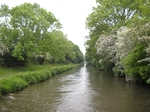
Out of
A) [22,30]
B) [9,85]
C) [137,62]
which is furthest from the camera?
[22,30]

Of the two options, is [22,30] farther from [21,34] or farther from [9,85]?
[9,85]

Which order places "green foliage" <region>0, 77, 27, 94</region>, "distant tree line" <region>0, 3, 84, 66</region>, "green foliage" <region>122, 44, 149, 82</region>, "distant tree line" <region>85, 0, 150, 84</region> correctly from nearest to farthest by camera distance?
"green foliage" <region>0, 77, 27, 94</region> < "green foliage" <region>122, 44, 149, 82</region> < "distant tree line" <region>85, 0, 150, 84</region> < "distant tree line" <region>0, 3, 84, 66</region>

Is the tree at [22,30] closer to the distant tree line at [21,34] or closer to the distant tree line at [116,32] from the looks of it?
the distant tree line at [21,34]

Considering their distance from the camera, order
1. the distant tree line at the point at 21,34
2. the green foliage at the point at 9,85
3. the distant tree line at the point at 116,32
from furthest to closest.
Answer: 1. the distant tree line at the point at 21,34
2. the distant tree line at the point at 116,32
3. the green foliage at the point at 9,85

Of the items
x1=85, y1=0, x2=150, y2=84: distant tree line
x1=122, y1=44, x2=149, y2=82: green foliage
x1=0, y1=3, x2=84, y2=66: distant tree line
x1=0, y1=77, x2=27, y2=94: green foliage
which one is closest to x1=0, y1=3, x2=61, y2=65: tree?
x1=0, y1=3, x2=84, y2=66: distant tree line

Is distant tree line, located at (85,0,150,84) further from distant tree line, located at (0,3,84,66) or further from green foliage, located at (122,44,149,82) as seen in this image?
distant tree line, located at (0,3,84,66)

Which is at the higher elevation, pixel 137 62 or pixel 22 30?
pixel 22 30

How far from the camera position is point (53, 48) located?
34.6 m

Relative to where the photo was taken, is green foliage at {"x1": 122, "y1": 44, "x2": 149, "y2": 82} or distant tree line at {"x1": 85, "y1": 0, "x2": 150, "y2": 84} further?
distant tree line at {"x1": 85, "y1": 0, "x2": 150, "y2": 84}

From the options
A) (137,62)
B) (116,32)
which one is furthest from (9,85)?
(116,32)

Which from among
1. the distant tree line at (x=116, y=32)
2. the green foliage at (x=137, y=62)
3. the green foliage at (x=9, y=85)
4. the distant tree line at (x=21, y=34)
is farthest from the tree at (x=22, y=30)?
the green foliage at (x=137, y=62)

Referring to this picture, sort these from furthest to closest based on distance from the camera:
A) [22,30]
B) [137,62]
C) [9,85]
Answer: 1. [22,30]
2. [137,62]
3. [9,85]

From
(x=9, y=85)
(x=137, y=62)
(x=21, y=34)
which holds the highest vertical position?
(x=21, y=34)

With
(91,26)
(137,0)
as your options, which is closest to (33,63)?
(91,26)
